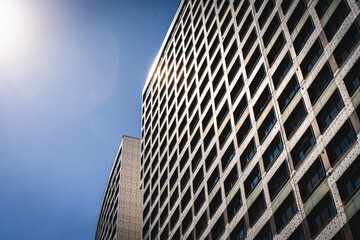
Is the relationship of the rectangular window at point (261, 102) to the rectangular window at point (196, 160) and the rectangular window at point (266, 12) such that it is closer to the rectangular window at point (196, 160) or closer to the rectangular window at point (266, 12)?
the rectangular window at point (266, 12)

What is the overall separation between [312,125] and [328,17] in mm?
8426

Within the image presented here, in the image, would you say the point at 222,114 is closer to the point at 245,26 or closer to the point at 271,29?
the point at 245,26

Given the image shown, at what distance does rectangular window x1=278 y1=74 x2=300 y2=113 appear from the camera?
36406mm

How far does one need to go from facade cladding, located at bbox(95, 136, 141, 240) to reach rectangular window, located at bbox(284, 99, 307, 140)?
45514 mm

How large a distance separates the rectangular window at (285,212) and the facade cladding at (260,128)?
84 mm

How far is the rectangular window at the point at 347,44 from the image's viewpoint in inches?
1225

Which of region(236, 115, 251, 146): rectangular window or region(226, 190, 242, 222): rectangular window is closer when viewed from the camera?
region(226, 190, 242, 222): rectangular window

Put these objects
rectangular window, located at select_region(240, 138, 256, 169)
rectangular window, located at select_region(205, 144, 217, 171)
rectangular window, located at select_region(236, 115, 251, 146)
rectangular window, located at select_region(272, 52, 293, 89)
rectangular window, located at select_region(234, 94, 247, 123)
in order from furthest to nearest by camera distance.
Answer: rectangular window, located at select_region(205, 144, 217, 171), rectangular window, located at select_region(234, 94, 247, 123), rectangular window, located at select_region(236, 115, 251, 146), rectangular window, located at select_region(240, 138, 256, 169), rectangular window, located at select_region(272, 52, 293, 89)

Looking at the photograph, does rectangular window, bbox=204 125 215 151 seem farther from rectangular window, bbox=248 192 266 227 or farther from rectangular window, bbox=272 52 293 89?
rectangular window, bbox=248 192 266 227

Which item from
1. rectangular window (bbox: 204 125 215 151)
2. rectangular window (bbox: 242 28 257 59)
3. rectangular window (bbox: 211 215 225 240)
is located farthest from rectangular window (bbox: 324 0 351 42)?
rectangular window (bbox: 204 125 215 151)

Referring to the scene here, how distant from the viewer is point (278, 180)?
3516 centimetres

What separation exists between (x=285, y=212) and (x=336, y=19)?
14448 millimetres

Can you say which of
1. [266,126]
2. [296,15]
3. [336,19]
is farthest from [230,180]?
[336,19]

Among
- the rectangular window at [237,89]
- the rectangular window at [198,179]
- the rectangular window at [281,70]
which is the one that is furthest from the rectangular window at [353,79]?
the rectangular window at [198,179]
